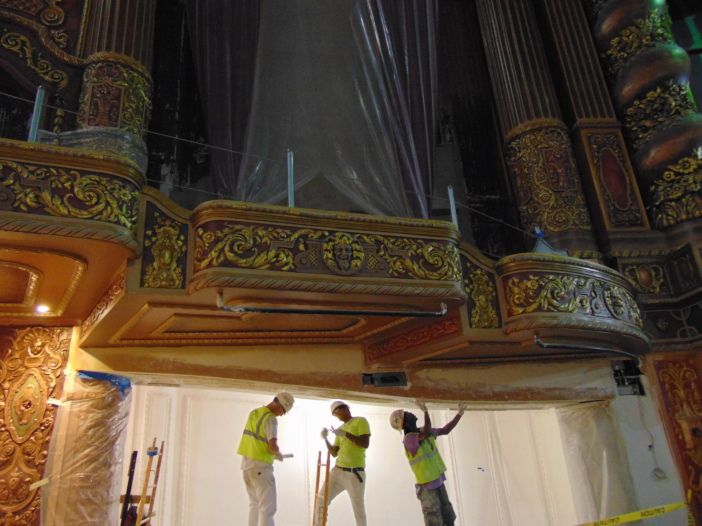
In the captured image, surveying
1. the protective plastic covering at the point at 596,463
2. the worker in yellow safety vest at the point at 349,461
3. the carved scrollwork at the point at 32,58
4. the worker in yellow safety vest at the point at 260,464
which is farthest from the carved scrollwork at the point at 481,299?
the carved scrollwork at the point at 32,58

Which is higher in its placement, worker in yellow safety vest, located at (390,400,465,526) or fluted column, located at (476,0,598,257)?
fluted column, located at (476,0,598,257)

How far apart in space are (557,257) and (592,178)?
2.41 m

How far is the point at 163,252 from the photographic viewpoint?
3.44m

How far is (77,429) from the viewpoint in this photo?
13.3ft

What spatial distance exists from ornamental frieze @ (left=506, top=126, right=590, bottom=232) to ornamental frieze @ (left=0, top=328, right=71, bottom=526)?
15.0ft

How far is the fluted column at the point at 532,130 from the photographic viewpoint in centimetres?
625

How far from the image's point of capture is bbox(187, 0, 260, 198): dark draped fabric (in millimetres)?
5477

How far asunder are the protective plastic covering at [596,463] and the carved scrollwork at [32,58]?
537 cm

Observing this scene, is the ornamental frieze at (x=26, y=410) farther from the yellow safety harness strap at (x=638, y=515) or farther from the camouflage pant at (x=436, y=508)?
the yellow safety harness strap at (x=638, y=515)

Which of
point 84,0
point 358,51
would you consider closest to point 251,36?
point 358,51

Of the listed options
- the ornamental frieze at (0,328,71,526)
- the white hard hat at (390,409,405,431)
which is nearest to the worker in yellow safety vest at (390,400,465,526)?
the white hard hat at (390,409,405,431)

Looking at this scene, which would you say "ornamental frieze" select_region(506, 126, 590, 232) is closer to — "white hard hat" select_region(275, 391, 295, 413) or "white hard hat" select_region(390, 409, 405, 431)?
"white hard hat" select_region(390, 409, 405, 431)

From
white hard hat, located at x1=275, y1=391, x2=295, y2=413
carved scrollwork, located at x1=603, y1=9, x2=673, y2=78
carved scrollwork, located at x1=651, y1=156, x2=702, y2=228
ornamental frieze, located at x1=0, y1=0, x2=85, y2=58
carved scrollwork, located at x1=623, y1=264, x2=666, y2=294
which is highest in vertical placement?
carved scrollwork, located at x1=603, y1=9, x2=673, y2=78

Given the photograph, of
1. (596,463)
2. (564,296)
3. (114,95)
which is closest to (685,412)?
(596,463)
